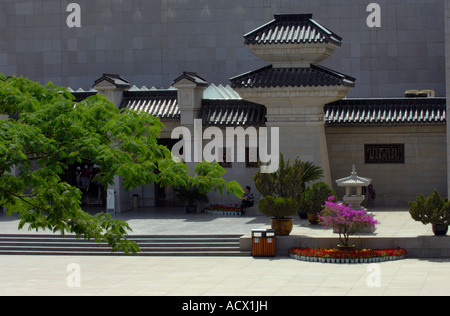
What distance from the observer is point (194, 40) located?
48.0 meters

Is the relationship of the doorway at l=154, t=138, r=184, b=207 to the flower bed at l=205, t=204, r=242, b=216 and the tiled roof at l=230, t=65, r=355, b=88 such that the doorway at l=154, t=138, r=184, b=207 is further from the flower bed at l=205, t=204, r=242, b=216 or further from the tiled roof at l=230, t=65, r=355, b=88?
the tiled roof at l=230, t=65, r=355, b=88

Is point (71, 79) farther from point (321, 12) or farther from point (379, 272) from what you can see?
point (379, 272)

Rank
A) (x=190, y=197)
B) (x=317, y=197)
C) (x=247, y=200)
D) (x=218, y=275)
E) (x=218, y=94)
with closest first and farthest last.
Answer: (x=218, y=275) → (x=317, y=197) → (x=247, y=200) → (x=190, y=197) → (x=218, y=94)

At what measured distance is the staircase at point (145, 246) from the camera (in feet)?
99.1

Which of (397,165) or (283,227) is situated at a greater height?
(397,165)

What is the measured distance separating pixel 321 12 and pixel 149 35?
979 centimetres

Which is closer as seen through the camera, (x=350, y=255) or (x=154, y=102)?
(x=350, y=255)

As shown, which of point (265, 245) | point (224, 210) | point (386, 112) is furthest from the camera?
point (386, 112)

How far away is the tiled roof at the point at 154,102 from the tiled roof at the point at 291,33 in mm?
5381

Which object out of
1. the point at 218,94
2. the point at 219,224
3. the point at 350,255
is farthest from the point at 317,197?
the point at 218,94

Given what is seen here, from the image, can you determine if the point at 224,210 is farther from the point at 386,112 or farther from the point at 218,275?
the point at 218,275

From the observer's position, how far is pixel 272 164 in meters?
36.8

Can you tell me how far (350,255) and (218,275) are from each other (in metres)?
4.78

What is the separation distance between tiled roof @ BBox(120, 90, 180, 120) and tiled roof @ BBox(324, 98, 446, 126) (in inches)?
282
